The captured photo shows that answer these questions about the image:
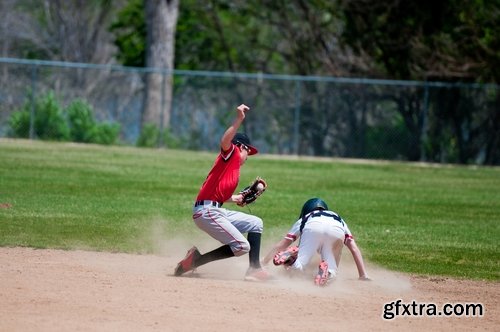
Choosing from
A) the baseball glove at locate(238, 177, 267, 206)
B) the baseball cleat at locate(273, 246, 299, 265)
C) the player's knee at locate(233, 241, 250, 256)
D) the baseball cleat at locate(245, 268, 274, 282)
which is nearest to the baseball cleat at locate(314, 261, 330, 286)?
the baseball cleat at locate(273, 246, 299, 265)

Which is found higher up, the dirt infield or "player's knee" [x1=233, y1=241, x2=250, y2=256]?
"player's knee" [x1=233, y1=241, x2=250, y2=256]

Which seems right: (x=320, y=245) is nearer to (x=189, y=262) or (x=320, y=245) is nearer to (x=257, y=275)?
(x=257, y=275)

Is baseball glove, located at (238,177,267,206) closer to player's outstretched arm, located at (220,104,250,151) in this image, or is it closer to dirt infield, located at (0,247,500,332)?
player's outstretched arm, located at (220,104,250,151)

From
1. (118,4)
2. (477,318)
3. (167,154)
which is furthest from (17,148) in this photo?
(118,4)

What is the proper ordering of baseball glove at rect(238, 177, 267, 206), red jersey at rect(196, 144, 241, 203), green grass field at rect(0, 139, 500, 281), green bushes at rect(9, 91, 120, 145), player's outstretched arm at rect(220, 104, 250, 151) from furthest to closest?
A: green bushes at rect(9, 91, 120, 145)
green grass field at rect(0, 139, 500, 281)
baseball glove at rect(238, 177, 267, 206)
red jersey at rect(196, 144, 241, 203)
player's outstretched arm at rect(220, 104, 250, 151)

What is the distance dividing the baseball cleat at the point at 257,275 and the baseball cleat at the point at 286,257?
8.9 inches

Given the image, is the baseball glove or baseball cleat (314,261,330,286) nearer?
baseball cleat (314,261,330,286)

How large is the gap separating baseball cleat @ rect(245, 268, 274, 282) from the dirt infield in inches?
4.9

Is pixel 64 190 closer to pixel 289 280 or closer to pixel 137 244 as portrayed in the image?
pixel 137 244

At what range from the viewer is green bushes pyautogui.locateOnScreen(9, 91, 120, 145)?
29281 mm

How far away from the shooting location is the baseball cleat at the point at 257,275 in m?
10.6

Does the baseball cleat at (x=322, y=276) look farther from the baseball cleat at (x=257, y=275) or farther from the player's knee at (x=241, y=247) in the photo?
the player's knee at (x=241, y=247)

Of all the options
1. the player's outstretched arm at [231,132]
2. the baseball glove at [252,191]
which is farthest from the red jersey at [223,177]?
the baseball glove at [252,191]

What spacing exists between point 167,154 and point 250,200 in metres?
17.2
